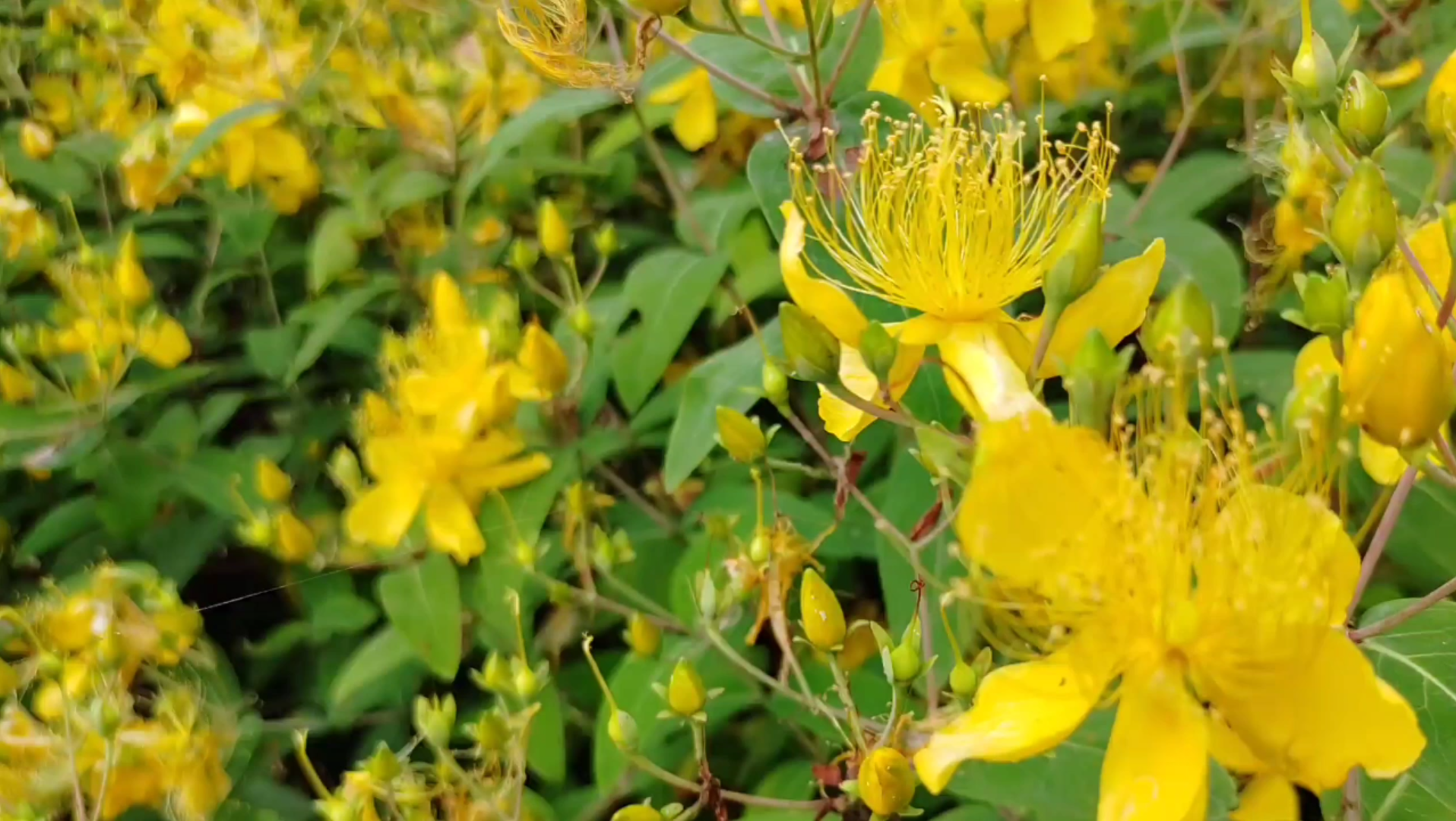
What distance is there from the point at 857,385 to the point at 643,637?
8.7 inches

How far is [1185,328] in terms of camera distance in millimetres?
385

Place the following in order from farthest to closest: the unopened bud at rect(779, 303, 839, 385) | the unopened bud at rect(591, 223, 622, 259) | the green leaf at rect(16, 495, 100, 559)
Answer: the green leaf at rect(16, 495, 100, 559) < the unopened bud at rect(591, 223, 622, 259) < the unopened bud at rect(779, 303, 839, 385)

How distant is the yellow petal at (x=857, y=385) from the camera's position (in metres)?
0.51

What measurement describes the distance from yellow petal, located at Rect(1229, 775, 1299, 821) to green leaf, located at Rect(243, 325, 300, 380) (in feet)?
2.75

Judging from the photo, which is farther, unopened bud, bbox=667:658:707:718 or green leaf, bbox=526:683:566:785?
green leaf, bbox=526:683:566:785

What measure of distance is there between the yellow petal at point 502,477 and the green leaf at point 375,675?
116mm

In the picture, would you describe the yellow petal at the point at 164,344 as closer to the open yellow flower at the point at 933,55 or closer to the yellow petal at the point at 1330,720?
the open yellow flower at the point at 933,55

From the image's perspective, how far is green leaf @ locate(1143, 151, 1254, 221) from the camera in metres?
0.72

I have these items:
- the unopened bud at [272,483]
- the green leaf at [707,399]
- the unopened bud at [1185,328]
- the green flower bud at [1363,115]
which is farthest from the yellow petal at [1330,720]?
the unopened bud at [272,483]

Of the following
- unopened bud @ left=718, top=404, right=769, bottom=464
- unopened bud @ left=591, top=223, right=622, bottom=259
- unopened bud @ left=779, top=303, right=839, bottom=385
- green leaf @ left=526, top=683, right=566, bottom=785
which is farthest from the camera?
unopened bud @ left=591, top=223, right=622, bottom=259

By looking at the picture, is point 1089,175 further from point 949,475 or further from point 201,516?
point 201,516

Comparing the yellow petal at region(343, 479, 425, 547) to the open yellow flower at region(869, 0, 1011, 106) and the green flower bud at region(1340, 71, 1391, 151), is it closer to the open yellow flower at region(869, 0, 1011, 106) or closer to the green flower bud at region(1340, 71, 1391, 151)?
the open yellow flower at region(869, 0, 1011, 106)

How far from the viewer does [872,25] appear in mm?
795

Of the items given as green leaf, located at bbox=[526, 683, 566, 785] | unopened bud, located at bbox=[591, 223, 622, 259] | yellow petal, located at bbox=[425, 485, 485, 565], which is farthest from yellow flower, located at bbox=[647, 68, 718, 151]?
green leaf, located at bbox=[526, 683, 566, 785]
